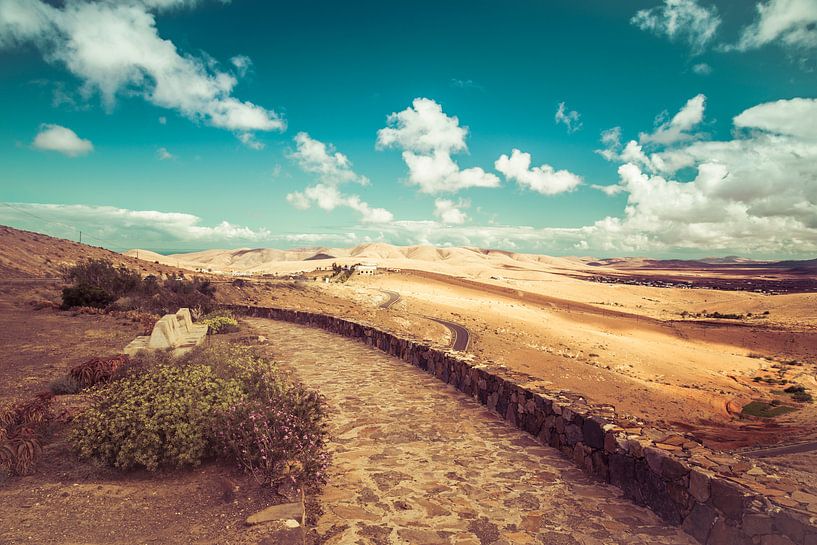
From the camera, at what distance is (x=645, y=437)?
4.85m

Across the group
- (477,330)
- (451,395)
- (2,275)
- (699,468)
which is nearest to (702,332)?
(477,330)

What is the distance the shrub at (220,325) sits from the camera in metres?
15.7

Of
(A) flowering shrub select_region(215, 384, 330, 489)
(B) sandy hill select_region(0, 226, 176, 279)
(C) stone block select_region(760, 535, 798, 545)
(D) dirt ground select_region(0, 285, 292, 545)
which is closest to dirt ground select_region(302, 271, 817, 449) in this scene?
(C) stone block select_region(760, 535, 798, 545)

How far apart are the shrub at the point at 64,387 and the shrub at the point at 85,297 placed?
12.9m

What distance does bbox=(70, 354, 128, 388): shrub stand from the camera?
7684 millimetres

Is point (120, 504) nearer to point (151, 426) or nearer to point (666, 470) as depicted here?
point (151, 426)

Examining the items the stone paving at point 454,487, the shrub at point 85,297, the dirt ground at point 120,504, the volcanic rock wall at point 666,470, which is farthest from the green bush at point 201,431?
the shrub at point 85,297

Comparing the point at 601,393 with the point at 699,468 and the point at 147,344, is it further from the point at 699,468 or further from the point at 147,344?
the point at 147,344

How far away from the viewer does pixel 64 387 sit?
730 centimetres

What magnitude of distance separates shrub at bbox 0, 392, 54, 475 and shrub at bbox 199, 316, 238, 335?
9.17 metres

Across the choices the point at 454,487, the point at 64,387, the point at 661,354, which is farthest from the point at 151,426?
the point at 661,354

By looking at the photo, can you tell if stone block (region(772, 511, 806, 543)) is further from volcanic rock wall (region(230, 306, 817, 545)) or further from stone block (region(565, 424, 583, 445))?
stone block (region(565, 424, 583, 445))

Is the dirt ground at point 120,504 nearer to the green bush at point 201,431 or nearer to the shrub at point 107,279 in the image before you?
the green bush at point 201,431

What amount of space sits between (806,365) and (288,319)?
28.0m
